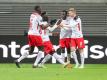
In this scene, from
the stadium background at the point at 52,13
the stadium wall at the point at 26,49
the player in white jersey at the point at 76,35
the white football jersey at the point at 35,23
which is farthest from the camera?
the stadium background at the point at 52,13

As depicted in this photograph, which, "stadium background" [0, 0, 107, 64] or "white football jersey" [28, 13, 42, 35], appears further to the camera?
"stadium background" [0, 0, 107, 64]

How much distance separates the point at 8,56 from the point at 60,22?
4.58 meters

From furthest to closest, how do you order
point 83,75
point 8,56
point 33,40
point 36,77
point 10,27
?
point 10,27 < point 8,56 < point 33,40 < point 83,75 < point 36,77

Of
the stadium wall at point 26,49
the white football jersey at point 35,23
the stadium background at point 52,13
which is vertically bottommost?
the stadium wall at point 26,49

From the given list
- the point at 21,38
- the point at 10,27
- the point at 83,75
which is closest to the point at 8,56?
the point at 21,38

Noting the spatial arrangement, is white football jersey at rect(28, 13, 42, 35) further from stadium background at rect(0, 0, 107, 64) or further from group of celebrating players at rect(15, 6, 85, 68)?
stadium background at rect(0, 0, 107, 64)

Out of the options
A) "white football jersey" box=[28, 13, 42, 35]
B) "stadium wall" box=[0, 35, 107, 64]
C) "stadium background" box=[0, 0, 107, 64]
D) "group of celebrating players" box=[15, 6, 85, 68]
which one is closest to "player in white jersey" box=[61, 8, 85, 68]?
"group of celebrating players" box=[15, 6, 85, 68]

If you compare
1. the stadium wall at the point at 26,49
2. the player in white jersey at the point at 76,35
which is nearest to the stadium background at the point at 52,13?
the stadium wall at the point at 26,49

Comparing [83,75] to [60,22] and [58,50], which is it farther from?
[58,50]

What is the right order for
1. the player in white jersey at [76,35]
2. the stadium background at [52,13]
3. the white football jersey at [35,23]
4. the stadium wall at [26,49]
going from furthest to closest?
the stadium background at [52,13] → the stadium wall at [26,49] → the player in white jersey at [76,35] → the white football jersey at [35,23]

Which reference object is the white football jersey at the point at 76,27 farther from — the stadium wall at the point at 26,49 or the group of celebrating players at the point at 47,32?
the stadium wall at the point at 26,49

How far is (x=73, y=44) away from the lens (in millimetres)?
21625

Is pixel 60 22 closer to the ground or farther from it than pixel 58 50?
farther from it

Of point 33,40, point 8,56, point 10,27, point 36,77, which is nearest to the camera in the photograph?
point 36,77
